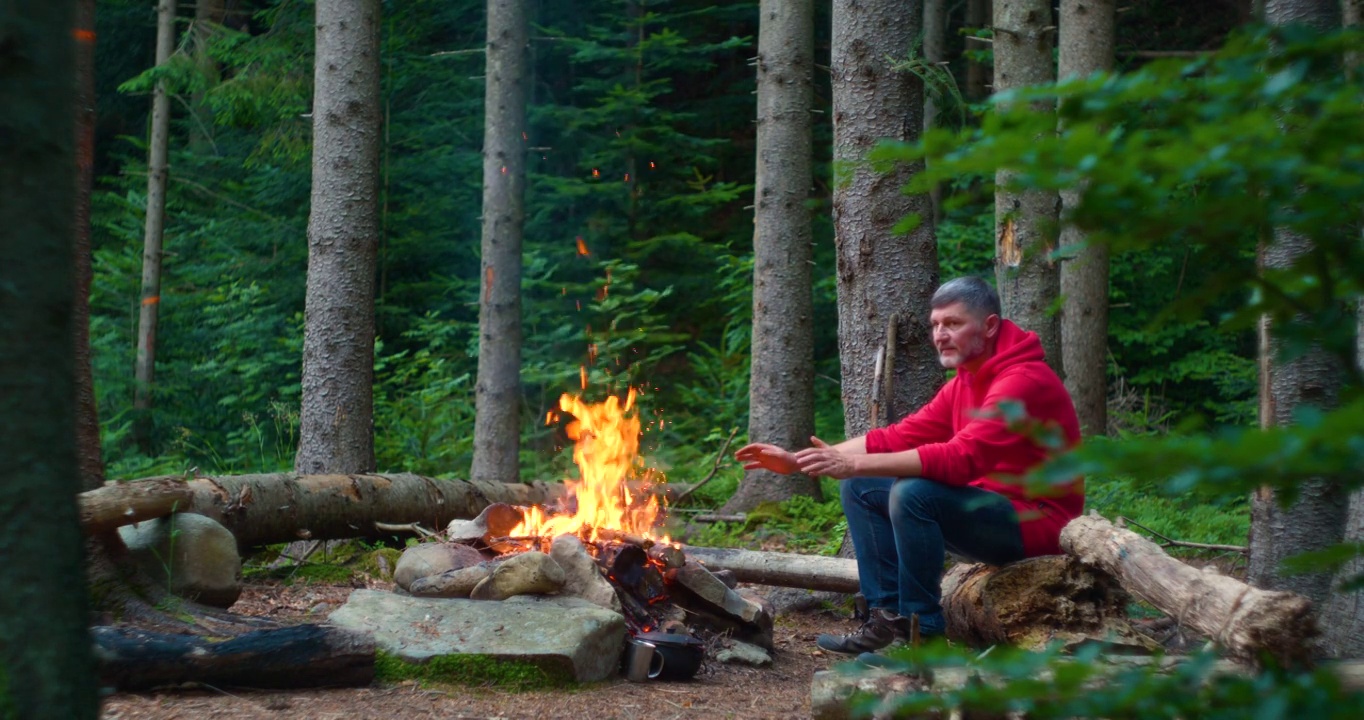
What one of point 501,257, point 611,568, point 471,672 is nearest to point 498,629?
point 471,672

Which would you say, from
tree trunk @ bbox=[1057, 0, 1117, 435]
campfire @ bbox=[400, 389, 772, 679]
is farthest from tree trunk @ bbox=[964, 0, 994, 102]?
campfire @ bbox=[400, 389, 772, 679]

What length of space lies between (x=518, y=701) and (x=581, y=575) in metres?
1.17

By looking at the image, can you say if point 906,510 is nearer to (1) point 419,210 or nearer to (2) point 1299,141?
(2) point 1299,141

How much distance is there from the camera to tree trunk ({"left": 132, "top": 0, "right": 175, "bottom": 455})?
15.3 meters

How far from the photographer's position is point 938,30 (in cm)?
1605

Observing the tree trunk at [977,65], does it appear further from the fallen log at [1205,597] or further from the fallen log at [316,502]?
the fallen log at [1205,597]

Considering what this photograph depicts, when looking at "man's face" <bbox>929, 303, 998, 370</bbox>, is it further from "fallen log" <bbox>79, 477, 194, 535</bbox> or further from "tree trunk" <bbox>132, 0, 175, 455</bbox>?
"tree trunk" <bbox>132, 0, 175, 455</bbox>

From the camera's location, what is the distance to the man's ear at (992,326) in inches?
199

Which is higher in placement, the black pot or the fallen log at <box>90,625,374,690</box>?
the fallen log at <box>90,625,374,690</box>

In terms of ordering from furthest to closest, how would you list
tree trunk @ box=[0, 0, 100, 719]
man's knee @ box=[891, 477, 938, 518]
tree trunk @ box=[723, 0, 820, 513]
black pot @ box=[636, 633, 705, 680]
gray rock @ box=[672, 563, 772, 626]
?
tree trunk @ box=[723, 0, 820, 513]
gray rock @ box=[672, 563, 772, 626]
black pot @ box=[636, 633, 705, 680]
man's knee @ box=[891, 477, 938, 518]
tree trunk @ box=[0, 0, 100, 719]

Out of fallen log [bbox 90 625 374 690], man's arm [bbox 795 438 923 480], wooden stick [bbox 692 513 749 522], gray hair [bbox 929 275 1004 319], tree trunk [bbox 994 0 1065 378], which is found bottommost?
fallen log [bbox 90 625 374 690]

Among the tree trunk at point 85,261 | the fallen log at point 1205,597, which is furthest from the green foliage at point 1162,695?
the tree trunk at point 85,261

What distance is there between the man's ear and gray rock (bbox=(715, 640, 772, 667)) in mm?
2072

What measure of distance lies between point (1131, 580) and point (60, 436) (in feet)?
12.2
